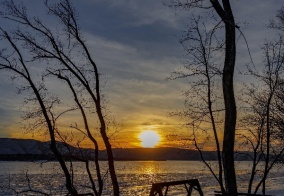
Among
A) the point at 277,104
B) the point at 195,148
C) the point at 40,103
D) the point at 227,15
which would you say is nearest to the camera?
the point at 227,15

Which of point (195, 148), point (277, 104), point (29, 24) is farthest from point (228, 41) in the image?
point (277, 104)

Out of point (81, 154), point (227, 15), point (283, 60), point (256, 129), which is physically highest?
point (283, 60)

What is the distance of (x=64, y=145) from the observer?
18172 millimetres

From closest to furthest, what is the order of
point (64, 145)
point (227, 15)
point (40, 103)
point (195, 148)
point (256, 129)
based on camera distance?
point (227, 15) < point (40, 103) < point (64, 145) < point (195, 148) < point (256, 129)

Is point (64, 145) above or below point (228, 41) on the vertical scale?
below

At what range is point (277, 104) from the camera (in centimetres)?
2589

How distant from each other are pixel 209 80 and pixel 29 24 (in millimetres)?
8779

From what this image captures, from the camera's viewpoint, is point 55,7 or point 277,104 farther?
point 277,104

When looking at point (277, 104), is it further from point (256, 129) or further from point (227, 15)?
point (227, 15)

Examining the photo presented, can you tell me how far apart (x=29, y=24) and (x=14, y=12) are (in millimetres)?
835

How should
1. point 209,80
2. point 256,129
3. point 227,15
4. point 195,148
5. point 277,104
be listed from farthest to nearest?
point 277,104 < point 256,129 < point 195,148 < point 209,80 < point 227,15

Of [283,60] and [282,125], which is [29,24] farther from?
[282,125]

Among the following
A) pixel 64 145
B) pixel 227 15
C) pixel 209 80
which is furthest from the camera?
pixel 209 80

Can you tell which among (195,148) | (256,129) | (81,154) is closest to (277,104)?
(256,129)
